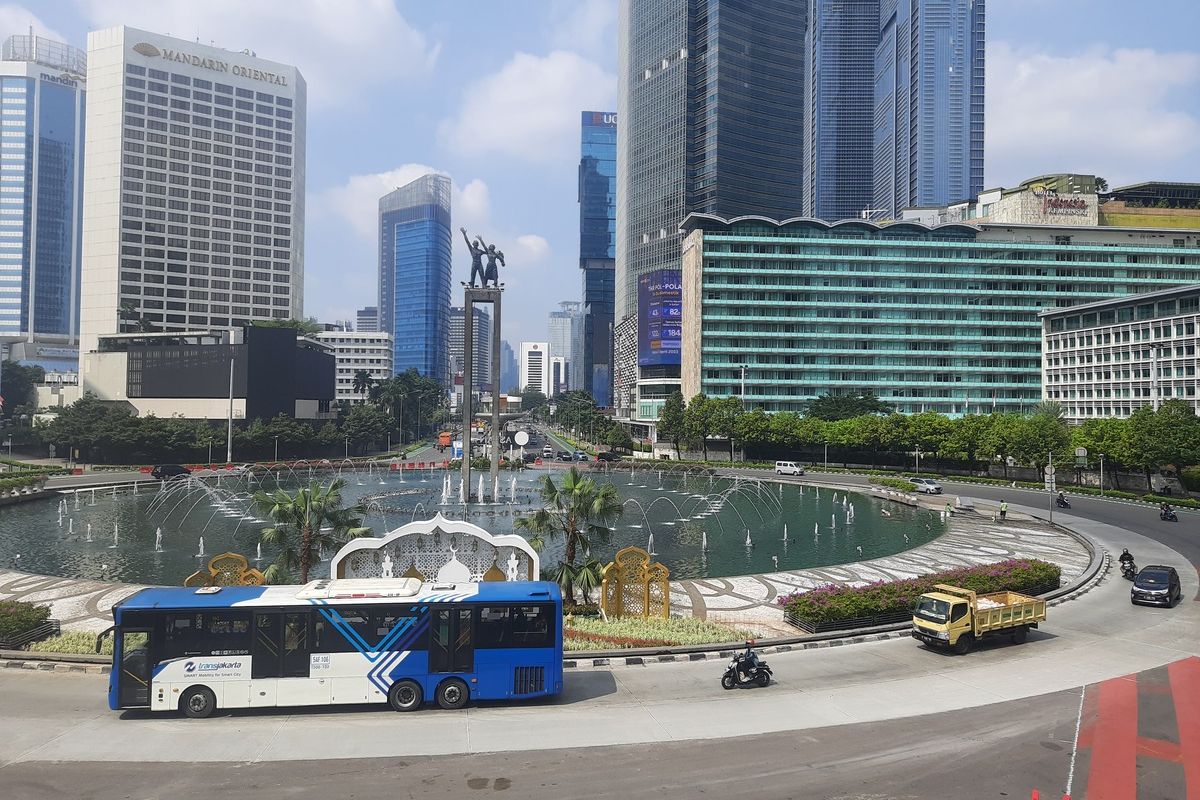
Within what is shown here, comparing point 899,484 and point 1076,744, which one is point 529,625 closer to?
point 1076,744

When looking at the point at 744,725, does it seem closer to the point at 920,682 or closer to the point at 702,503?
the point at 920,682

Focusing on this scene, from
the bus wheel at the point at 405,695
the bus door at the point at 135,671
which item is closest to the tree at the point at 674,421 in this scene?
the bus wheel at the point at 405,695

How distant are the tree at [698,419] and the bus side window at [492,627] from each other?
95085 millimetres

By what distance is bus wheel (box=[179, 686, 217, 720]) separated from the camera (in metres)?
16.6

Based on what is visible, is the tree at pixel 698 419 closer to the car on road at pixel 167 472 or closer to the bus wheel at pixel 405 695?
the car on road at pixel 167 472

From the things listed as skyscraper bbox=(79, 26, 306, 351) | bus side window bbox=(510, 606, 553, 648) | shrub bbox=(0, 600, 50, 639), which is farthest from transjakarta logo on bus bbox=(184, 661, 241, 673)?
skyscraper bbox=(79, 26, 306, 351)

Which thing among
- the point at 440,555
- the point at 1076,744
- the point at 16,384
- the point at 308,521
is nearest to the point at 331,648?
the point at 440,555

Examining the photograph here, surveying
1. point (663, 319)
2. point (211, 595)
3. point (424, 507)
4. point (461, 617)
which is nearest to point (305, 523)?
point (211, 595)

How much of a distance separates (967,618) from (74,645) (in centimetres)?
2767

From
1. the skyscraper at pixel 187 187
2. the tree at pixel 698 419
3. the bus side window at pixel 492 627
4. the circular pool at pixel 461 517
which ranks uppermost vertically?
the skyscraper at pixel 187 187

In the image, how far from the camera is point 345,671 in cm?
1691

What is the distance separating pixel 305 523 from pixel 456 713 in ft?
45.2

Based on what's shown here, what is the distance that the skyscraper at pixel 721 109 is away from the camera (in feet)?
607

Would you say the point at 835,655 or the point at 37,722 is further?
the point at 835,655
